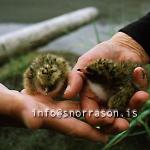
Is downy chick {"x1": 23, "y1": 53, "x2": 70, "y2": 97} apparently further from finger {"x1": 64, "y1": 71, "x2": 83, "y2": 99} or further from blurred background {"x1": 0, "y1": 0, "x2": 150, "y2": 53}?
blurred background {"x1": 0, "y1": 0, "x2": 150, "y2": 53}

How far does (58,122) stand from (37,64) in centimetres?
58

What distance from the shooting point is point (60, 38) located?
6484 millimetres

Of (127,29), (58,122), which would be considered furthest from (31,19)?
(58,122)

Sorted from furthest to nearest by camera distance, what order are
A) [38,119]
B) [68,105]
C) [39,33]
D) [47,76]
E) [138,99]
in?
1. [39,33]
2. [47,76]
3. [68,105]
4. [138,99]
5. [38,119]

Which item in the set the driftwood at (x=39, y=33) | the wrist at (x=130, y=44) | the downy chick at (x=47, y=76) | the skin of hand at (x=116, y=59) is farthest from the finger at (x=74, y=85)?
the driftwood at (x=39, y=33)

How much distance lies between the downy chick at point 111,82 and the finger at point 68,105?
109 millimetres

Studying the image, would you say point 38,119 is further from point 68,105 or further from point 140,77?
point 140,77

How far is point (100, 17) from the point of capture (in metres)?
7.61

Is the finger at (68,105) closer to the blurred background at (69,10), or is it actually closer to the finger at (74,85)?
the finger at (74,85)

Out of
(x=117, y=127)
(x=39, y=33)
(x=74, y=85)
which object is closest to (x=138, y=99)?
(x=117, y=127)

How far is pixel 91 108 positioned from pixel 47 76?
34cm

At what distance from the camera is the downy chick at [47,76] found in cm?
262

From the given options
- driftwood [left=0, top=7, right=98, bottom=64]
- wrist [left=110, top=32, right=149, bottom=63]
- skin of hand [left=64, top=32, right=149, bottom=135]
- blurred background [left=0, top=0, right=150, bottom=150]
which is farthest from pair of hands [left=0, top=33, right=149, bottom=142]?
driftwood [left=0, top=7, right=98, bottom=64]

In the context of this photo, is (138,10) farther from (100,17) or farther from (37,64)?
(37,64)
